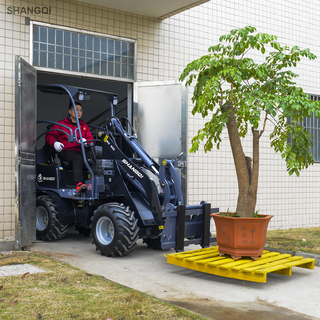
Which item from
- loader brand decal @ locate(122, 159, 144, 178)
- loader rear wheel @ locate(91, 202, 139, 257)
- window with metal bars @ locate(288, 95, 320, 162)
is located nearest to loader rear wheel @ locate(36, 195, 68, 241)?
loader rear wheel @ locate(91, 202, 139, 257)

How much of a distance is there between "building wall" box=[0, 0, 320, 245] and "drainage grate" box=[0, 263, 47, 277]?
1.93m

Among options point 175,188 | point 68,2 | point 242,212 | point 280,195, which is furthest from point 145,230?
point 280,195

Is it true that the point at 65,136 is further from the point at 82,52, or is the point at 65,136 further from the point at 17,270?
the point at 17,270

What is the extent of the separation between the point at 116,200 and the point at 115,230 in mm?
920

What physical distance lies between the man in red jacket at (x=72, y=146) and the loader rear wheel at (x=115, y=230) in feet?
2.65

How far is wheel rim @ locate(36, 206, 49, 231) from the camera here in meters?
7.30

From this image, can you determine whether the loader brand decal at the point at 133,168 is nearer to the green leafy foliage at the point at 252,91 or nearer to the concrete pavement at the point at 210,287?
the green leafy foliage at the point at 252,91

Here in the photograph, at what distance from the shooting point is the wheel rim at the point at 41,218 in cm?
730

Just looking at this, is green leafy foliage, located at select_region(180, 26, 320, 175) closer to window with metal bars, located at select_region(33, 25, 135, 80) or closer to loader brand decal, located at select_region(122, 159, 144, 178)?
loader brand decal, located at select_region(122, 159, 144, 178)

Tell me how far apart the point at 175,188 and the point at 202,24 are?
4.75m

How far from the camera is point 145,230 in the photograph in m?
6.26

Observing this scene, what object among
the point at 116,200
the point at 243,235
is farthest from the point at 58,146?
the point at 243,235

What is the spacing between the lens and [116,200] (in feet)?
22.0

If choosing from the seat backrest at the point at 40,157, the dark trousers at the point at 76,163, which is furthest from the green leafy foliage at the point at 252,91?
the seat backrest at the point at 40,157
